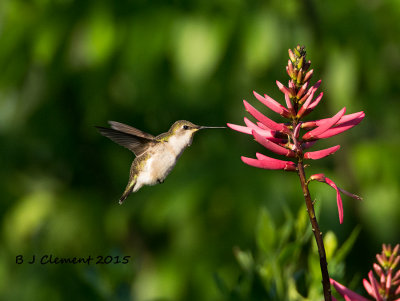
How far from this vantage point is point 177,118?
4.23m

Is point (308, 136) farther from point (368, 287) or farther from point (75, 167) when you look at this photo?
point (75, 167)

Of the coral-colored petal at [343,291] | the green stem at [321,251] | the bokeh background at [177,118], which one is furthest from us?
the bokeh background at [177,118]

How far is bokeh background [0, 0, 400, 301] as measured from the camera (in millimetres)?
3701

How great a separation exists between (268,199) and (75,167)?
211cm

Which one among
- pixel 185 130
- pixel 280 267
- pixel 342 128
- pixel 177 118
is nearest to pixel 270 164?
pixel 342 128

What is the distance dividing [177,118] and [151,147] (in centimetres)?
219

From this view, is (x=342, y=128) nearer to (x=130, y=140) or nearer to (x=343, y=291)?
(x=343, y=291)

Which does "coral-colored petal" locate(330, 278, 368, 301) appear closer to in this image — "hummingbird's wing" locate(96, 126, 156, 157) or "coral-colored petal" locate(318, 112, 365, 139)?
"coral-colored petal" locate(318, 112, 365, 139)

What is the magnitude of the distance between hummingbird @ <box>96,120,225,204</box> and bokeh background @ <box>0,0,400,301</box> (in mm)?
1322

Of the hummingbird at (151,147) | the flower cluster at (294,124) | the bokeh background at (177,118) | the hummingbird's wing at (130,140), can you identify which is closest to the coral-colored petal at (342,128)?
the flower cluster at (294,124)

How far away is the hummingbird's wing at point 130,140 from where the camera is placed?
1.81m

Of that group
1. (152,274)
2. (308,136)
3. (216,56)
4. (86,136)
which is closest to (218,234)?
(152,274)

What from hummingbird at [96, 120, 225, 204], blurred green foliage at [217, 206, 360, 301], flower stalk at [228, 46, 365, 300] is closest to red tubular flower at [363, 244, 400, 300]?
flower stalk at [228, 46, 365, 300]

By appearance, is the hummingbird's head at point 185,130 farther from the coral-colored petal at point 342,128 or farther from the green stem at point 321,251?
the green stem at point 321,251
